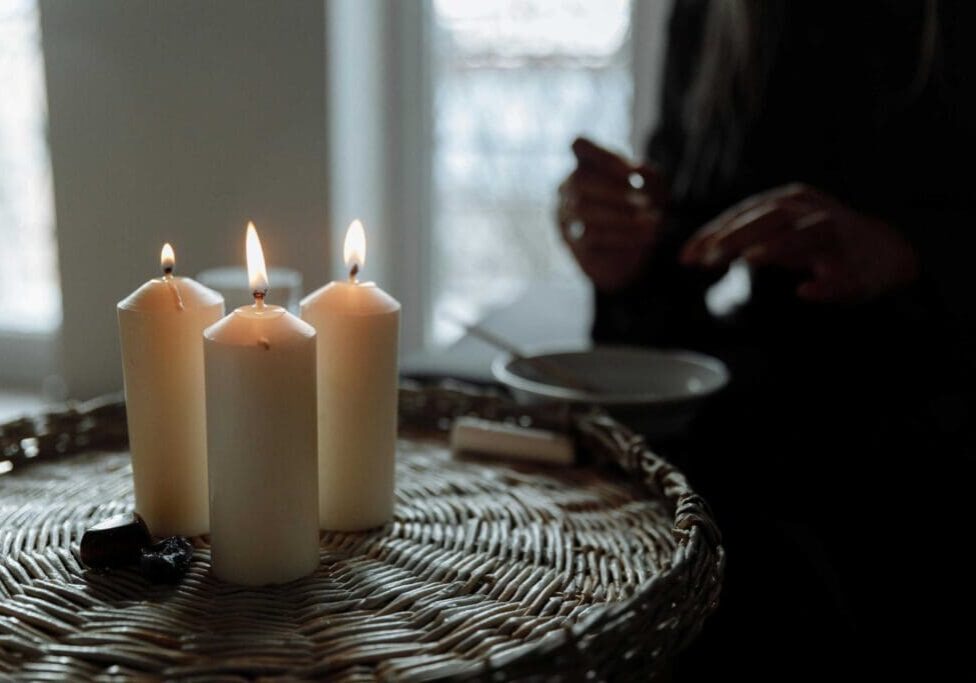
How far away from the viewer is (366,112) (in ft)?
7.35

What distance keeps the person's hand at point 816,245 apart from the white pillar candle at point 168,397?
0.47m

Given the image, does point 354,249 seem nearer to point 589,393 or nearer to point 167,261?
point 167,261

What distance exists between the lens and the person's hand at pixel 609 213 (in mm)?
1021

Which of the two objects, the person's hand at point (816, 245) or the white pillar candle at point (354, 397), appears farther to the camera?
the person's hand at point (816, 245)

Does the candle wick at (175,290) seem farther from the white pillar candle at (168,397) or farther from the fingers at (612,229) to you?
the fingers at (612,229)

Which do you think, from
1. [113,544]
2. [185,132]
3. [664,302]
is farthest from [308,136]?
[113,544]

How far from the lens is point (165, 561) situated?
527 mm

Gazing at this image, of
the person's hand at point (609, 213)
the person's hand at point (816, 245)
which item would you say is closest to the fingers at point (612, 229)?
the person's hand at point (609, 213)

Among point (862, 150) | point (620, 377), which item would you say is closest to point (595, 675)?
point (620, 377)

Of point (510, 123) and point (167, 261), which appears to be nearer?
point (167, 261)

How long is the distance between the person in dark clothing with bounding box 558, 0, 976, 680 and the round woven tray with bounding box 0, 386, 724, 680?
0.22m

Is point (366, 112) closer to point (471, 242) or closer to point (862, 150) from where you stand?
point (471, 242)

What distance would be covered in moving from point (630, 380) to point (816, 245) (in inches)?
8.3

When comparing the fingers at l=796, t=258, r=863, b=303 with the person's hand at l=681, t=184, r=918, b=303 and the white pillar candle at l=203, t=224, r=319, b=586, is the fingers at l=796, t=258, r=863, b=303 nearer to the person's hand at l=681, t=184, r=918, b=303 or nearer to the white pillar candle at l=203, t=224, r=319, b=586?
Result: the person's hand at l=681, t=184, r=918, b=303
